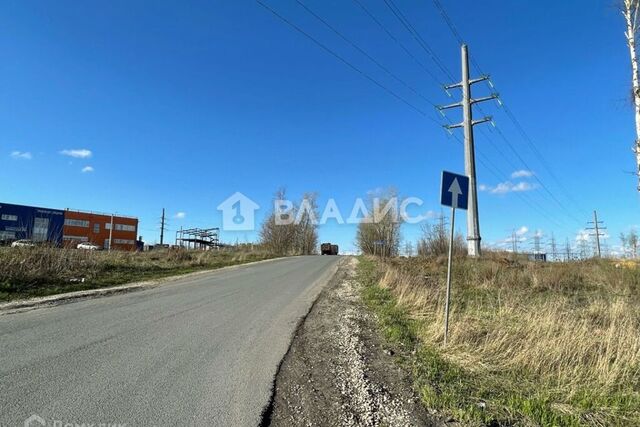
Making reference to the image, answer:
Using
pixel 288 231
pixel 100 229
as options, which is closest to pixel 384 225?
pixel 288 231

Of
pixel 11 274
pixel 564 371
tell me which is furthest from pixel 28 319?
pixel 564 371

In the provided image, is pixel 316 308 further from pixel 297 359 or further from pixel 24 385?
pixel 24 385

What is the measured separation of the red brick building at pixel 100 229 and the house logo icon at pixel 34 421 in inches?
3472

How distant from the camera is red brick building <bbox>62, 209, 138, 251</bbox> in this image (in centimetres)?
8706

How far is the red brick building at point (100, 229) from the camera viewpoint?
3428 inches

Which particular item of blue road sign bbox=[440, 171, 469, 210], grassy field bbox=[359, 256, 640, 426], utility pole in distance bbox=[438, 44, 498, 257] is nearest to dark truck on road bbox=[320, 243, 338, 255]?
utility pole in distance bbox=[438, 44, 498, 257]

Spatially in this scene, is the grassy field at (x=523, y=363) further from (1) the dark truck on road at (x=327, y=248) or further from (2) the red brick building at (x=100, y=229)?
(2) the red brick building at (x=100, y=229)

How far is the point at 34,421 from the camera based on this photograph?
3.62 m

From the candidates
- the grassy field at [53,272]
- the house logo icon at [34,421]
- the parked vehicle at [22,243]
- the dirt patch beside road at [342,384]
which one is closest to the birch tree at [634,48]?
the dirt patch beside road at [342,384]

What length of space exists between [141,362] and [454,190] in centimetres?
589

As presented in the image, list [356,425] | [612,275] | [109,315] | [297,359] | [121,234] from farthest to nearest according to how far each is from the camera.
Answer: [121,234]
[612,275]
[109,315]
[297,359]
[356,425]

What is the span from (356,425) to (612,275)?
17.3 metres

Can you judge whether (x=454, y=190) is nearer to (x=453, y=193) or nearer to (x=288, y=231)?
(x=453, y=193)

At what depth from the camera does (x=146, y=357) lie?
5.62 m
